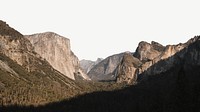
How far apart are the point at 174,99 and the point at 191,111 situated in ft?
26.2

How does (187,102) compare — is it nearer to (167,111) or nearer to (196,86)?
(196,86)

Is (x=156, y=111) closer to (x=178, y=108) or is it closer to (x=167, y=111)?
(x=167, y=111)

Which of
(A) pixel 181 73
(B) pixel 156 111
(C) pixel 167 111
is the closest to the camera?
(A) pixel 181 73

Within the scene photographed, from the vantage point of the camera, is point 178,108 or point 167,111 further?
point 167,111

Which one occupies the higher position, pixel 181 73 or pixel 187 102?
pixel 181 73

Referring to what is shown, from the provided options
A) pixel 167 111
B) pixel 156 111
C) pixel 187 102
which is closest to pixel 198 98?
pixel 187 102

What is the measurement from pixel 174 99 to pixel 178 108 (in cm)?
475

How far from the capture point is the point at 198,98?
470 feet

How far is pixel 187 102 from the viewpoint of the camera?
142 metres

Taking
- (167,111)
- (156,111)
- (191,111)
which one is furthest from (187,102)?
(156,111)

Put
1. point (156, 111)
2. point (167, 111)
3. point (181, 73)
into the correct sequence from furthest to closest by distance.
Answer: point (156, 111), point (167, 111), point (181, 73)

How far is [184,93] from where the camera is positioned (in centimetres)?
14162

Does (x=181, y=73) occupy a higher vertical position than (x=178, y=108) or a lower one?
higher

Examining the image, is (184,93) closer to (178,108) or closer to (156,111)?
(178,108)
